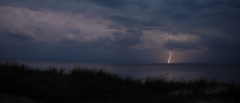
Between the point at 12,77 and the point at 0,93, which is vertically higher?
the point at 12,77

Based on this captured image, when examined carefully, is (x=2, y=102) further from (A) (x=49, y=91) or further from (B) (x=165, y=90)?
(B) (x=165, y=90)

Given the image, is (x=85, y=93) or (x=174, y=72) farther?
(x=174, y=72)

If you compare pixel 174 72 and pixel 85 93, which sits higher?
pixel 85 93

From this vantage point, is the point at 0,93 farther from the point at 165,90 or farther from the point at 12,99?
the point at 165,90

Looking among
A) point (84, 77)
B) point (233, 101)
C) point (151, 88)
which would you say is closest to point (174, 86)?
point (151, 88)

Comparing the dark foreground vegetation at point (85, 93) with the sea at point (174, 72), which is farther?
the sea at point (174, 72)

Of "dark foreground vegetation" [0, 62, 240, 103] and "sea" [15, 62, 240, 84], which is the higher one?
"dark foreground vegetation" [0, 62, 240, 103]

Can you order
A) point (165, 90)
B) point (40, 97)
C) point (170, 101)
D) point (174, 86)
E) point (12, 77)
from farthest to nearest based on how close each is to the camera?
1. point (174, 86)
2. point (165, 90)
3. point (12, 77)
4. point (40, 97)
5. point (170, 101)

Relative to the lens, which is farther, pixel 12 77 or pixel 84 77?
pixel 84 77

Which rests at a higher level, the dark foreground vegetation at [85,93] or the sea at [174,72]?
the dark foreground vegetation at [85,93]

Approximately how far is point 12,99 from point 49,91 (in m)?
1.83

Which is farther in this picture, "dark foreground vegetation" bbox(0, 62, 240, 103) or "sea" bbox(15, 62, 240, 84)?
"sea" bbox(15, 62, 240, 84)

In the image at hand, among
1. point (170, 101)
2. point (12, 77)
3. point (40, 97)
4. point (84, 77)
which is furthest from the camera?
point (84, 77)

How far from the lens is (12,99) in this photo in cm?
739
